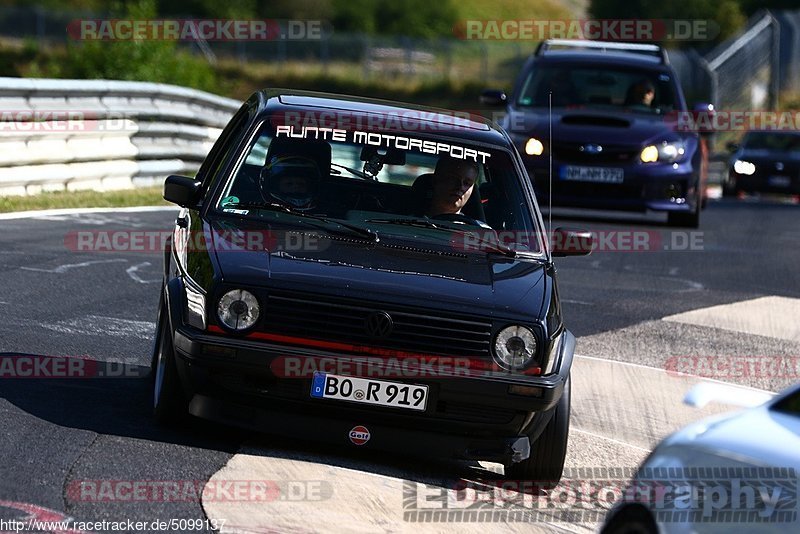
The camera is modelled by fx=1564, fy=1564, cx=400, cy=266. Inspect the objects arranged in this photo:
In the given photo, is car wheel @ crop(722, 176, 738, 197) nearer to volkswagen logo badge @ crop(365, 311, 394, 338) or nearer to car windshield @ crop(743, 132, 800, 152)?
car windshield @ crop(743, 132, 800, 152)

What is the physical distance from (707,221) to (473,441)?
13.9 meters

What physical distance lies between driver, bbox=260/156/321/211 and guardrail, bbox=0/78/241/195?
7.72 m

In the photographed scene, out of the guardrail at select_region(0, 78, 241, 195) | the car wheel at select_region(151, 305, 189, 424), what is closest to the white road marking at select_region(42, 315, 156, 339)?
the car wheel at select_region(151, 305, 189, 424)

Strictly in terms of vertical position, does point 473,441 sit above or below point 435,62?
below

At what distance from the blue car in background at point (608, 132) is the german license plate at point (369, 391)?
9.44m

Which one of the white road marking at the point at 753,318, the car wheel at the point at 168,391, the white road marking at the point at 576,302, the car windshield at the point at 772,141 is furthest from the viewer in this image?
the car windshield at the point at 772,141

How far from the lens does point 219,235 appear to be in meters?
6.74

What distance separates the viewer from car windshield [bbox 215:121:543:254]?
7113 mm

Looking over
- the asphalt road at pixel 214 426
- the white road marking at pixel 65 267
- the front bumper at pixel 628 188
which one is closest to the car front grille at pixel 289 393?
the asphalt road at pixel 214 426

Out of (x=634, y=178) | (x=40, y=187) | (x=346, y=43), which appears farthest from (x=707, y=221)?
(x=346, y=43)

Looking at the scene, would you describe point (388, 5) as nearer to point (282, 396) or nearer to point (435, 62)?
point (435, 62)

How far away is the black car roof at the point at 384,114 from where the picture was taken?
7.56 m

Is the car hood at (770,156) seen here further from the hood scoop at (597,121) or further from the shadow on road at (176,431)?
the shadow on road at (176,431)

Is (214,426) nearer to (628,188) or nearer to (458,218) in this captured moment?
(458,218)
